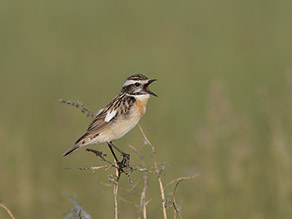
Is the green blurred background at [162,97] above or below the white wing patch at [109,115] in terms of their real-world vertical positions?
above

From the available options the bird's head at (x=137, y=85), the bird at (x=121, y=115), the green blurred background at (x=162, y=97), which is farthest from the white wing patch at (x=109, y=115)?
the green blurred background at (x=162, y=97)

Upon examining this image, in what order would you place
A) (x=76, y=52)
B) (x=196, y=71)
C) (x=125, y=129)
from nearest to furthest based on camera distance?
(x=125, y=129) → (x=196, y=71) → (x=76, y=52)

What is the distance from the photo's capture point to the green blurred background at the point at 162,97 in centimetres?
740

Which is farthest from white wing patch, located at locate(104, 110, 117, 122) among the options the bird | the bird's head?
the bird's head

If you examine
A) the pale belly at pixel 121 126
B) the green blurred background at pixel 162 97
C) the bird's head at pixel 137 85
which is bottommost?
the pale belly at pixel 121 126

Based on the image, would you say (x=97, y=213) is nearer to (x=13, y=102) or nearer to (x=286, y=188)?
(x=286, y=188)

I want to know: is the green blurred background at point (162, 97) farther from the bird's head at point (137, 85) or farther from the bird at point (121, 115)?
the bird's head at point (137, 85)

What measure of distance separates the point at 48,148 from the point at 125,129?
12.7ft

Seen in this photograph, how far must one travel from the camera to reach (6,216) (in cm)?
772

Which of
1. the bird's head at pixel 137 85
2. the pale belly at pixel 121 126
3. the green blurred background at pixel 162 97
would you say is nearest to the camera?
the bird's head at pixel 137 85

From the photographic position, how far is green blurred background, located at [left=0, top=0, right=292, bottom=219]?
740 cm

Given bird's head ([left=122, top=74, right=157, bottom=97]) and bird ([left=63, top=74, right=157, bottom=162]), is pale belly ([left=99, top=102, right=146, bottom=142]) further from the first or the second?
bird's head ([left=122, top=74, right=157, bottom=97])

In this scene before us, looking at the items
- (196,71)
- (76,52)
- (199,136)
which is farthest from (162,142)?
(76,52)

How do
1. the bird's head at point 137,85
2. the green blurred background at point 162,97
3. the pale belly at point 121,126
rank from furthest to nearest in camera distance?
the green blurred background at point 162,97
the pale belly at point 121,126
the bird's head at point 137,85
